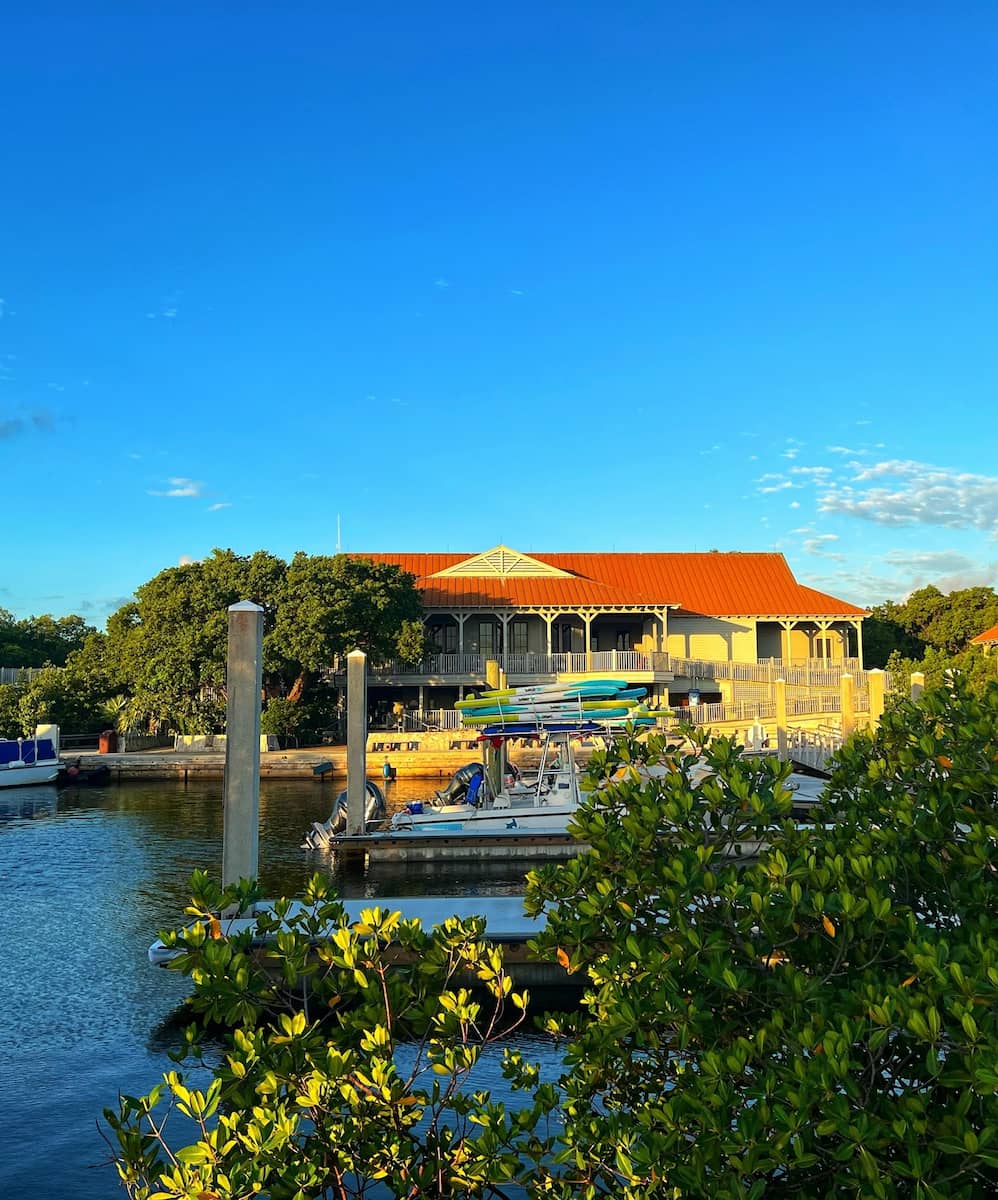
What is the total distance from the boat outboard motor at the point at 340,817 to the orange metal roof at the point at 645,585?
79.5 ft

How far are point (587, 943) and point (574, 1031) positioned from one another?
77cm

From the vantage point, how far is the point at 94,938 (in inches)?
561

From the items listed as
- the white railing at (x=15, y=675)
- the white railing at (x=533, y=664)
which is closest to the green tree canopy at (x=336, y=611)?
the white railing at (x=533, y=664)

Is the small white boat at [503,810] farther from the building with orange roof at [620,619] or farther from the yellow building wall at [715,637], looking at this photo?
the yellow building wall at [715,637]

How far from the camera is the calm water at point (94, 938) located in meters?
8.39

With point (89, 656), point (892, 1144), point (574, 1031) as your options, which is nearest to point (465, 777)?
point (574, 1031)

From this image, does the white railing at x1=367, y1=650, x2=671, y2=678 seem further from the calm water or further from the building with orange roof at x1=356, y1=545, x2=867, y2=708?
the calm water

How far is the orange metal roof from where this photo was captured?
4516 cm

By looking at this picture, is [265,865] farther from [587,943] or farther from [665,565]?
[665,565]

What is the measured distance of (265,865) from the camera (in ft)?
63.5

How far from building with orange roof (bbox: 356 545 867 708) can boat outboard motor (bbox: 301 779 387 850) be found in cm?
2102

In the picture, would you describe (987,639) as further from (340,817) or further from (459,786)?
(340,817)

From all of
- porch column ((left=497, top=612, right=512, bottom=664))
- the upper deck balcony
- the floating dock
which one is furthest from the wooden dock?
porch column ((left=497, top=612, right=512, bottom=664))

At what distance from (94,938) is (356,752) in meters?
6.34
